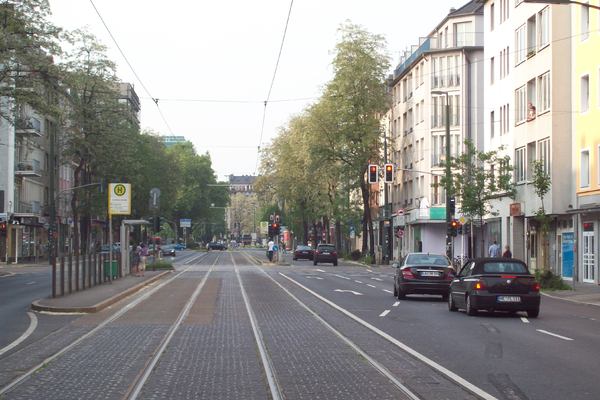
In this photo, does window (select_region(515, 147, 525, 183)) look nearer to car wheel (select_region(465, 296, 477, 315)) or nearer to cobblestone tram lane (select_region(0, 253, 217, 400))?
car wheel (select_region(465, 296, 477, 315))

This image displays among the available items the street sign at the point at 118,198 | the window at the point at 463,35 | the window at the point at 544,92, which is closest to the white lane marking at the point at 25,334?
the street sign at the point at 118,198

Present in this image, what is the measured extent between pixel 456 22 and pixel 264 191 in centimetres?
3505

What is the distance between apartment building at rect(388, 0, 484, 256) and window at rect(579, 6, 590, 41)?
2741 centimetres

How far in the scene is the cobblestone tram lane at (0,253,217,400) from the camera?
10359 mm

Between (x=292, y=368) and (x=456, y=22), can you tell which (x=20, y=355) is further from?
(x=456, y=22)

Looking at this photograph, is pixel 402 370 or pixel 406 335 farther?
pixel 406 335

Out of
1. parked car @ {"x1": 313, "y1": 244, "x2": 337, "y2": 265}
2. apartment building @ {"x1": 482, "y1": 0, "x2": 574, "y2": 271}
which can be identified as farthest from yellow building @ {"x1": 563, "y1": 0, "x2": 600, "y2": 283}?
parked car @ {"x1": 313, "y1": 244, "x2": 337, "y2": 265}

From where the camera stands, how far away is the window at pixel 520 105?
48812mm

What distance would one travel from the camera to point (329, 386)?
35.0ft

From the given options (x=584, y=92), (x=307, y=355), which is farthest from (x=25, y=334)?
(x=584, y=92)

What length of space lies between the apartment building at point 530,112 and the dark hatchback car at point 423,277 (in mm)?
13168

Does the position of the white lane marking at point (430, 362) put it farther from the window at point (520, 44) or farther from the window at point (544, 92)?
the window at point (520, 44)

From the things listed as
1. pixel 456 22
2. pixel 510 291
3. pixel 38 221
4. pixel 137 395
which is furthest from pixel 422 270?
pixel 38 221

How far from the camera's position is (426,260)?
2853 cm
